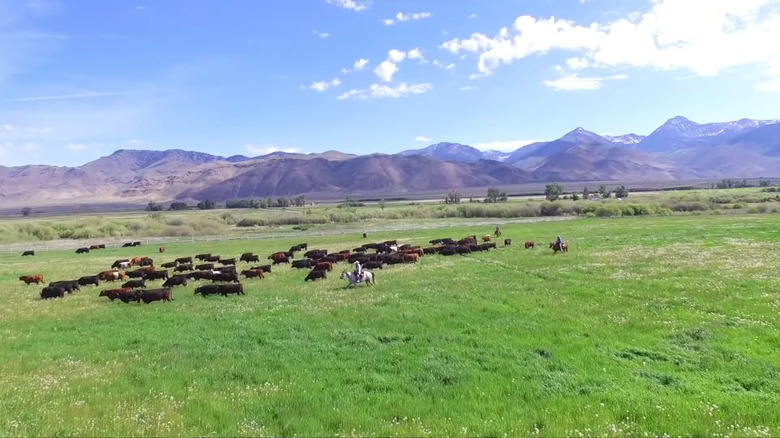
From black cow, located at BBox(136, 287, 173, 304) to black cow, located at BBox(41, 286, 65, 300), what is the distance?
6106 mm

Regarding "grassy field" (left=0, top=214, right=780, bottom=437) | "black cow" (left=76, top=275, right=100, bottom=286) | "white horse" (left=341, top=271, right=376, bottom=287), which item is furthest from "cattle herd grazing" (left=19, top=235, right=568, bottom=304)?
"white horse" (left=341, top=271, right=376, bottom=287)

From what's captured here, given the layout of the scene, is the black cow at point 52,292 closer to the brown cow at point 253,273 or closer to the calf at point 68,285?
the calf at point 68,285

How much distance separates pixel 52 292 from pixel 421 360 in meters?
24.8

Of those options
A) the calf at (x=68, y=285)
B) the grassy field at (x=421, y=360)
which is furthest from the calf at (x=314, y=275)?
the calf at (x=68, y=285)

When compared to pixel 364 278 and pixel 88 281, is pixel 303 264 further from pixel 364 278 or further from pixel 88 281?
pixel 88 281

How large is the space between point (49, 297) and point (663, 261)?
1357 inches

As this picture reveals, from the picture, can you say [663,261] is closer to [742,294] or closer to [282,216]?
[742,294]

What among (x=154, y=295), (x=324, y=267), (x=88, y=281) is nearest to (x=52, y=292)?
(x=88, y=281)

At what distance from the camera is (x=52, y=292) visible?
28719mm

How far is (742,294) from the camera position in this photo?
19.6 meters

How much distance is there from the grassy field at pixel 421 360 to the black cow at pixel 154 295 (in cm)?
81

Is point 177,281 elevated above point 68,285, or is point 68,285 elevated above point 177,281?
point 68,285

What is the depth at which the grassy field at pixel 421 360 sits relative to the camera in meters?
9.66

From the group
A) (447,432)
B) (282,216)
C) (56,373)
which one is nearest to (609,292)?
(447,432)
